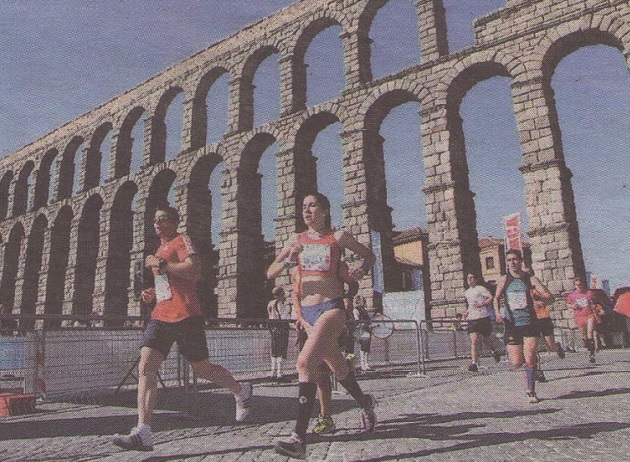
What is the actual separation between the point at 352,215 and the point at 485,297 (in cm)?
925

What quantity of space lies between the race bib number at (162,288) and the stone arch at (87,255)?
2512cm

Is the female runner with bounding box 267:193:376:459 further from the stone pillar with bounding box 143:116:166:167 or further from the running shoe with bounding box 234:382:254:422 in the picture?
the stone pillar with bounding box 143:116:166:167

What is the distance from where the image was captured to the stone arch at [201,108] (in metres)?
23.9

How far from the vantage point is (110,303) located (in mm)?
25000

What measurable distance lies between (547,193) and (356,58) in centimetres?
865

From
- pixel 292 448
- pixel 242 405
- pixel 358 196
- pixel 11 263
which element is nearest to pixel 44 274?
pixel 11 263

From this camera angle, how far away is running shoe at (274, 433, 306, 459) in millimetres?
3111

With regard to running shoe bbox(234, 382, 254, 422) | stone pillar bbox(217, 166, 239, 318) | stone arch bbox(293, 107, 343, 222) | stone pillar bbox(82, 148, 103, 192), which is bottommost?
running shoe bbox(234, 382, 254, 422)

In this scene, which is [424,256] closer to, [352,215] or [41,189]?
[352,215]

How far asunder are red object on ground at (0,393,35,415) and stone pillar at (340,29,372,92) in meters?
15.6

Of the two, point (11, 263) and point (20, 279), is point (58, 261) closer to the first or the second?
point (20, 279)

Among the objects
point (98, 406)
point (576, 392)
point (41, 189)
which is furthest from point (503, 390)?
point (41, 189)

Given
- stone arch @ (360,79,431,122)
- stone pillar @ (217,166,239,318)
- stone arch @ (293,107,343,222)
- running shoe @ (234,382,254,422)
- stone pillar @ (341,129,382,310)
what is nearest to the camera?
running shoe @ (234,382,254,422)

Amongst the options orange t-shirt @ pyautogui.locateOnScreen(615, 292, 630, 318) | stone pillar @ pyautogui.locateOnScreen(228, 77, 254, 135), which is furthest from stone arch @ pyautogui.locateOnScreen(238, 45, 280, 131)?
orange t-shirt @ pyautogui.locateOnScreen(615, 292, 630, 318)
